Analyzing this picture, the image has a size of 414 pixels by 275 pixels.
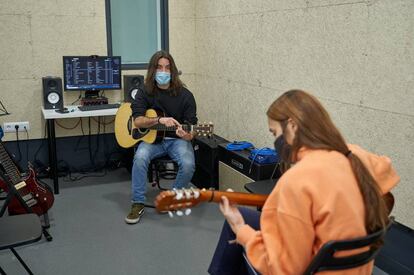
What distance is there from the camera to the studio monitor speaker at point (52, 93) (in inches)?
150

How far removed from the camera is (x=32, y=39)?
387 centimetres

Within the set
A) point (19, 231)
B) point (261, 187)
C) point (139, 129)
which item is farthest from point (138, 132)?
point (19, 231)

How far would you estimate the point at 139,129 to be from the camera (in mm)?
3344

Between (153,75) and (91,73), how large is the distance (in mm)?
981

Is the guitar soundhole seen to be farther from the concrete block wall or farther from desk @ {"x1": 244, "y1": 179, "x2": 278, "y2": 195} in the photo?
desk @ {"x1": 244, "y1": 179, "x2": 278, "y2": 195}

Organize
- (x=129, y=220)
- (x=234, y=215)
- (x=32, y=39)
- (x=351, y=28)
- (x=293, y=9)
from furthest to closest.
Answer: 1. (x=32, y=39)
2. (x=129, y=220)
3. (x=293, y=9)
4. (x=351, y=28)
5. (x=234, y=215)

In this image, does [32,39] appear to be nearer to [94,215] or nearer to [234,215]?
[94,215]

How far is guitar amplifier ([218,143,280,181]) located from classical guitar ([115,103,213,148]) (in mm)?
336

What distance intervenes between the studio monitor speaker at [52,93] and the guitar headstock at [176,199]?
2.70 meters

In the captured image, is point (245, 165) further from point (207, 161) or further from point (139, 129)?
point (139, 129)

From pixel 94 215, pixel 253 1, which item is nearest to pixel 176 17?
pixel 253 1

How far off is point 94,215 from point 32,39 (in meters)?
1.80

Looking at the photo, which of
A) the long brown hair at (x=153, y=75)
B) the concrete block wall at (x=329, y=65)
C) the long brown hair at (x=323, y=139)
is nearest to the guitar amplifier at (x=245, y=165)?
the concrete block wall at (x=329, y=65)

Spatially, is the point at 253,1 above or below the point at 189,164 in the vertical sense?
above
